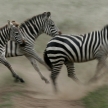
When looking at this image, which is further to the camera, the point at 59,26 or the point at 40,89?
the point at 59,26

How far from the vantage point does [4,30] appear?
10367mm

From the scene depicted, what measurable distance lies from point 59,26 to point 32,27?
13.5ft

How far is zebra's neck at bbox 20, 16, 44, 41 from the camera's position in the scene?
11.2 m

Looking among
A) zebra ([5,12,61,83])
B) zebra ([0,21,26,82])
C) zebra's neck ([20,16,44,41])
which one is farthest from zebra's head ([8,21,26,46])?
zebra's neck ([20,16,44,41])

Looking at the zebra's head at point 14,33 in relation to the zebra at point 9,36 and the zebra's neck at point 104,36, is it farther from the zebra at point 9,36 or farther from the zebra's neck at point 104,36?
the zebra's neck at point 104,36

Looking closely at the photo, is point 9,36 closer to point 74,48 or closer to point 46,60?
point 46,60

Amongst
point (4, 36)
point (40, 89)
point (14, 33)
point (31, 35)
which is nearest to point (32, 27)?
point (31, 35)

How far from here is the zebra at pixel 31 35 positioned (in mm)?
10797

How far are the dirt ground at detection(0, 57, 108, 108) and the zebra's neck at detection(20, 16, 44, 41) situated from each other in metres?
1.36

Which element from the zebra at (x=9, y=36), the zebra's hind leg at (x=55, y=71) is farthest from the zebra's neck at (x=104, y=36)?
the zebra at (x=9, y=36)

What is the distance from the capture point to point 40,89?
10.6 meters

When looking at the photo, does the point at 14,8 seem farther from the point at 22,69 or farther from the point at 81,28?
the point at 22,69

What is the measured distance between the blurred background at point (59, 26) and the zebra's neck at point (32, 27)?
4.48 feet

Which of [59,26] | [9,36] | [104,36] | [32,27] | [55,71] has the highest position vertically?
[59,26]
